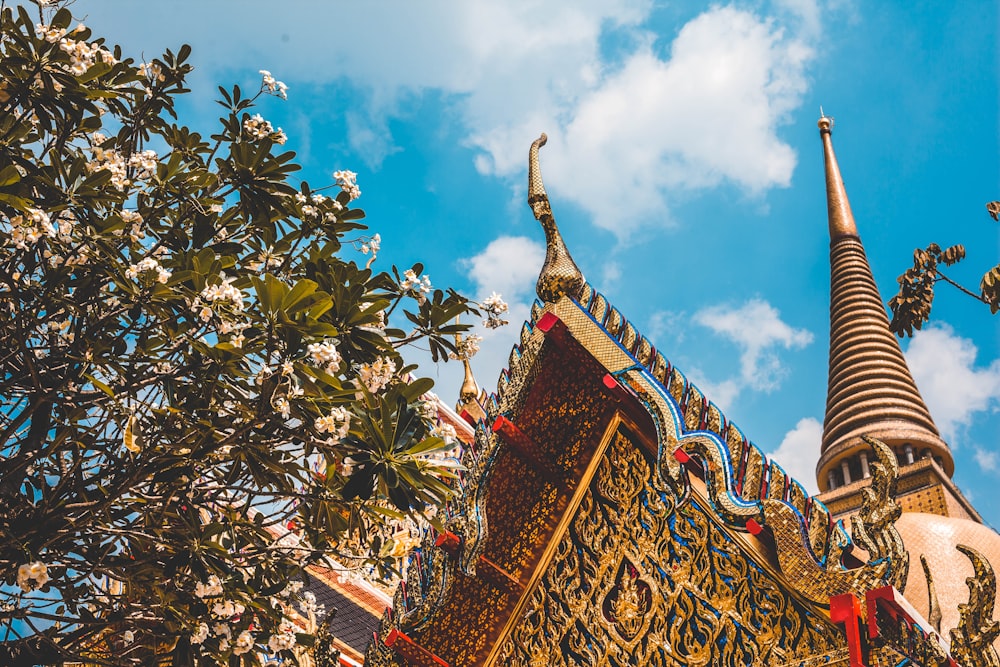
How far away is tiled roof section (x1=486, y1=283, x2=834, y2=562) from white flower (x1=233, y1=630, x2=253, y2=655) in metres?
2.10

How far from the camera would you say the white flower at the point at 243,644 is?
484 centimetres

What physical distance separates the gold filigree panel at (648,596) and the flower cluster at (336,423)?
1.35 metres

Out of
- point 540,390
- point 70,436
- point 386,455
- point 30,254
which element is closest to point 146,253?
point 30,254

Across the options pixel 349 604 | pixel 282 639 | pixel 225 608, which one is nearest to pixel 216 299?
pixel 225 608

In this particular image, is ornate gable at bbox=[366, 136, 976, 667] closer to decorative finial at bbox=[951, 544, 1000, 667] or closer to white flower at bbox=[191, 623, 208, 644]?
decorative finial at bbox=[951, 544, 1000, 667]

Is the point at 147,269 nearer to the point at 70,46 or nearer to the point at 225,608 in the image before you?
the point at 70,46

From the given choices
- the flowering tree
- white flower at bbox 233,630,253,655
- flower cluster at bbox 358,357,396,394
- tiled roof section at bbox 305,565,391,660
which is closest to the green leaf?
the flowering tree

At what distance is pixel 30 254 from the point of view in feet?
16.5

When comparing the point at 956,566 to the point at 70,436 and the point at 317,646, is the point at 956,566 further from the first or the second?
the point at 70,436

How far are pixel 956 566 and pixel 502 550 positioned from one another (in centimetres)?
346

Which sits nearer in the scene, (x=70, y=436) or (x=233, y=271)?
(x=70, y=436)

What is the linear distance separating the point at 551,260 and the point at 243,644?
7.88 ft

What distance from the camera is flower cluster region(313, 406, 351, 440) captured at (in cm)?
448

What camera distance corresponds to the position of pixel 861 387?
1155cm
